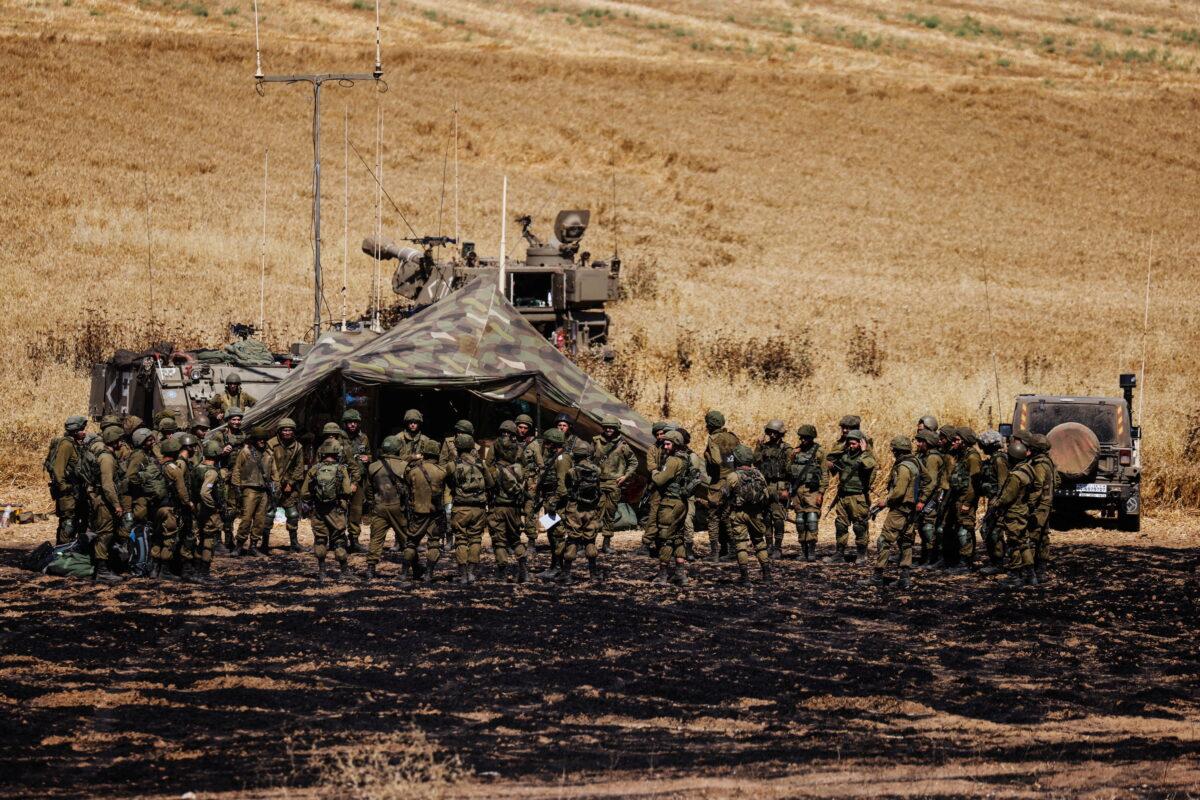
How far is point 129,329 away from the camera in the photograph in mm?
29109

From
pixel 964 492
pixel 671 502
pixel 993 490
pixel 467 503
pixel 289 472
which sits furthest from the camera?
pixel 289 472

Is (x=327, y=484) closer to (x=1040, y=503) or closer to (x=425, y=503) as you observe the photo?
(x=425, y=503)

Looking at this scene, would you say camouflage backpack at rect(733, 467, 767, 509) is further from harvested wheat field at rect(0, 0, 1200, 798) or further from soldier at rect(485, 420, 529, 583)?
soldier at rect(485, 420, 529, 583)

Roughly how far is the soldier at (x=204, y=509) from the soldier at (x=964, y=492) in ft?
23.0

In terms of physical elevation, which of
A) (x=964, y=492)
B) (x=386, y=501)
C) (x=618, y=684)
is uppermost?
(x=964, y=492)

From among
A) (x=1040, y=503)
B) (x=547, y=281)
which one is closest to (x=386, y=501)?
(x=1040, y=503)

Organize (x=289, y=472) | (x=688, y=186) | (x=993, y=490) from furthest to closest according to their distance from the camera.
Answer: (x=688, y=186)
(x=289, y=472)
(x=993, y=490)

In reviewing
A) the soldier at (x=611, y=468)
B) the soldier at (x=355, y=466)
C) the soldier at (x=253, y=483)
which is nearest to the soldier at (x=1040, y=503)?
the soldier at (x=611, y=468)

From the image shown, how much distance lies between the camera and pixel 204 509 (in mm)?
14789

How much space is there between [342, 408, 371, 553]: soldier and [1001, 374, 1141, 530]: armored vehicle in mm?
7092

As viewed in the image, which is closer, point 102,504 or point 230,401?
point 102,504

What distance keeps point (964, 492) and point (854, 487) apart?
1070 millimetres

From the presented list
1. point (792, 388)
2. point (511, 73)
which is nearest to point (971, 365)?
point (792, 388)

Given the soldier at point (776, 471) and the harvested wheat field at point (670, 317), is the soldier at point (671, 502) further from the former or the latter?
the soldier at point (776, 471)
